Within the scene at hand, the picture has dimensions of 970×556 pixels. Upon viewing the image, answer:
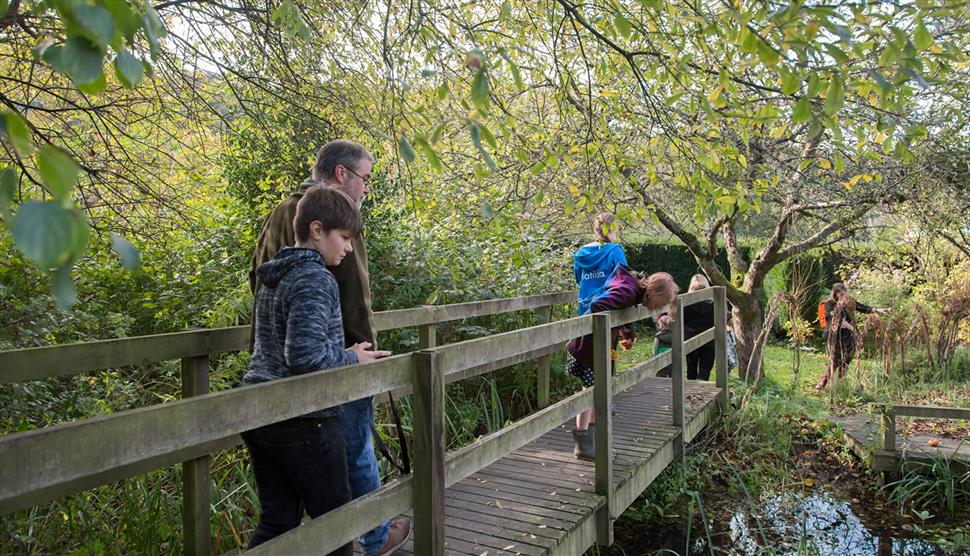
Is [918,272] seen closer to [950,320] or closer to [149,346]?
[950,320]

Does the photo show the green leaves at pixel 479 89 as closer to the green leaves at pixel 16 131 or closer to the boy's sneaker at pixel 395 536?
the green leaves at pixel 16 131

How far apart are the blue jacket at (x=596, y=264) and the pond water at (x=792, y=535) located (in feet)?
6.43

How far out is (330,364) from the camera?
7.79 ft

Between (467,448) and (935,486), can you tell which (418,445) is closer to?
(467,448)

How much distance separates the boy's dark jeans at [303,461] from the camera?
7.80 feet

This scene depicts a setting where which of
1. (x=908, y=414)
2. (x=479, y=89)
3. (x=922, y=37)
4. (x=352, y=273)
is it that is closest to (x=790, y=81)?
(x=922, y=37)

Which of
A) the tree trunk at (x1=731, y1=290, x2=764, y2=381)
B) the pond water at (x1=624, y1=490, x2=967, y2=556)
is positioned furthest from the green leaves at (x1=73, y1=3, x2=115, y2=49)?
the tree trunk at (x1=731, y1=290, x2=764, y2=381)

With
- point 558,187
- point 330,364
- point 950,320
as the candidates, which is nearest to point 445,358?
point 330,364

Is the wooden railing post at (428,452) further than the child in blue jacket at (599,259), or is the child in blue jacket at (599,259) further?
the child in blue jacket at (599,259)

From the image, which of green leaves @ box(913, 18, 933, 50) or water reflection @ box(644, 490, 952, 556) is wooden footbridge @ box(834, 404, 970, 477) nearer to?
water reflection @ box(644, 490, 952, 556)

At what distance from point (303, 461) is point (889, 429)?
647 centimetres

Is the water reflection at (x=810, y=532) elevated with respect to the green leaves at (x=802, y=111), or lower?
lower

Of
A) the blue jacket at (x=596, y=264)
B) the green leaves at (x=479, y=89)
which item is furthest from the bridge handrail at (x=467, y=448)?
the green leaves at (x=479, y=89)

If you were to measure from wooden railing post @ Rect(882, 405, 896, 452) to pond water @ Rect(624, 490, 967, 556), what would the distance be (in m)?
0.94
